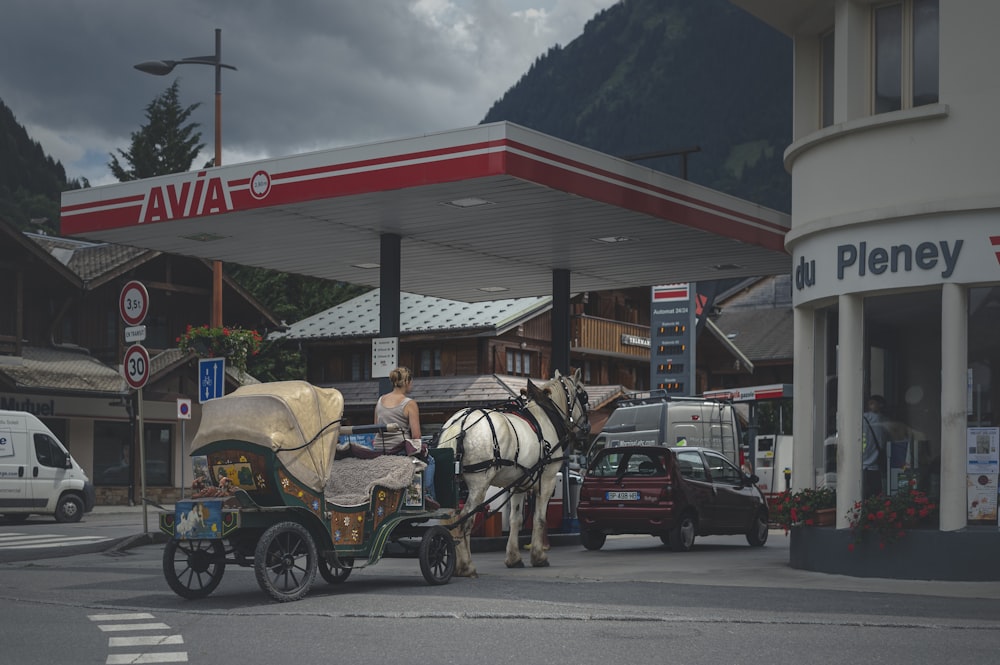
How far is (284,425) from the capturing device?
13.2 metres

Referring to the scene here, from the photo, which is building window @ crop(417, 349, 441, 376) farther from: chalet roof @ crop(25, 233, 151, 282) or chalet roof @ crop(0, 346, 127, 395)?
chalet roof @ crop(0, 346, 127, 395)

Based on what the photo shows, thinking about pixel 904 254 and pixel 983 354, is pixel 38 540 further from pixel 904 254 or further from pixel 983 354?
pixel 983 354

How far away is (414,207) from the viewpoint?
20.1 m

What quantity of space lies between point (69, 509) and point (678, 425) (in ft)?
53.1

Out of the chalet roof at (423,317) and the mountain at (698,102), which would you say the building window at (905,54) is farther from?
the mountain at (698,102)

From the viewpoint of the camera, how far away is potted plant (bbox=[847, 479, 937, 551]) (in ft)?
52.7

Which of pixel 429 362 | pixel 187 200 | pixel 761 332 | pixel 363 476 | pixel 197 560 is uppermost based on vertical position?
pixel 761 332

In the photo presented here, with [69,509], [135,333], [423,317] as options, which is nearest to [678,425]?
[69,509]

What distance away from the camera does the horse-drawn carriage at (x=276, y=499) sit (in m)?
13.1

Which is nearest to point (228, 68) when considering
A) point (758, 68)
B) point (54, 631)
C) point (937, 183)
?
point (937, 183)

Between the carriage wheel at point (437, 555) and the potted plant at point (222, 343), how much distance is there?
928 inches

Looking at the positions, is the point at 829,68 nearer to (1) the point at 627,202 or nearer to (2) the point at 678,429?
(1) the point at 627,202

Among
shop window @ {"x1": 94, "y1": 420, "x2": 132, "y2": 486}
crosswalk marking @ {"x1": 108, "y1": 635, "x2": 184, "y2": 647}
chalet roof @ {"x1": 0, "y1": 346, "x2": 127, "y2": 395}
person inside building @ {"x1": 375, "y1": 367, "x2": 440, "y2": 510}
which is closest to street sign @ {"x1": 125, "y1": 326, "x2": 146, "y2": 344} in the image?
person inside building @ {"x1": 375, "y1": 367, "x2": 440, "y2": 510}

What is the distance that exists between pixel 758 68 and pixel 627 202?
162 meters
